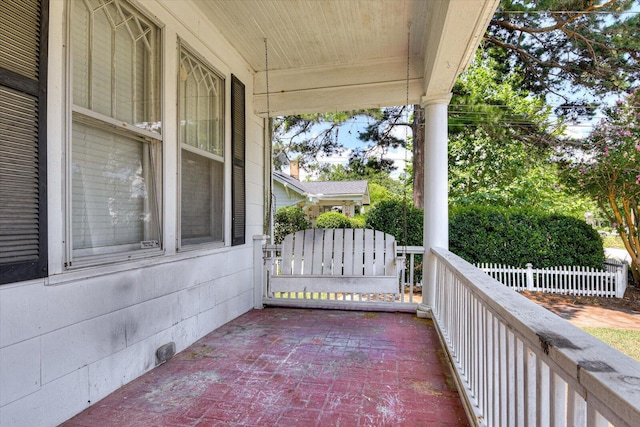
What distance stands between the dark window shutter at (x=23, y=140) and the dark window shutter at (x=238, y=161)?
1.98 metres

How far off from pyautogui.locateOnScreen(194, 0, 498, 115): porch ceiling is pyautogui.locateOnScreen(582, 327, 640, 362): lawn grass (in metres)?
3.68

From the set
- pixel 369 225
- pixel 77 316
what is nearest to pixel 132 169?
pixel 77 316

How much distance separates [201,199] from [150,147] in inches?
29.0

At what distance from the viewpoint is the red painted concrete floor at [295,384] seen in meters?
1.89

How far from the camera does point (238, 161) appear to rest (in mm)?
3750

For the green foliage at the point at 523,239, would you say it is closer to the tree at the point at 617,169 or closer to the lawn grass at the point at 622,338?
the tree at the point at 617,169

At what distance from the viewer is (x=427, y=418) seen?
1.88 m

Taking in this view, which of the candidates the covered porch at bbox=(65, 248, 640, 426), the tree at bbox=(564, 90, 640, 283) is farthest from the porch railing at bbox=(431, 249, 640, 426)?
the tree at bbox=(564, 90, 640, 283)

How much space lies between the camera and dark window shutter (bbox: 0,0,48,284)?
152 cm

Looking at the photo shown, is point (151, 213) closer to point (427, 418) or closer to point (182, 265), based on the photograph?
point (182, 265)

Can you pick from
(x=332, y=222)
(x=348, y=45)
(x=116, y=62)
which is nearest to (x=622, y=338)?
(x=348, y=45)

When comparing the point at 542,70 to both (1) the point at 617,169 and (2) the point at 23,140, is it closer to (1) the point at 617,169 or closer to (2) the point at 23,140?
(1) the point at 617,169

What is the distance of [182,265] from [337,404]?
1.64m

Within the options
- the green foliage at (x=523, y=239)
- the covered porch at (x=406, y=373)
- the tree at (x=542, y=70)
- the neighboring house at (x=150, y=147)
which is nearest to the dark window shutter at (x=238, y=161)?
the neighboring house at (x=150, y=147)
